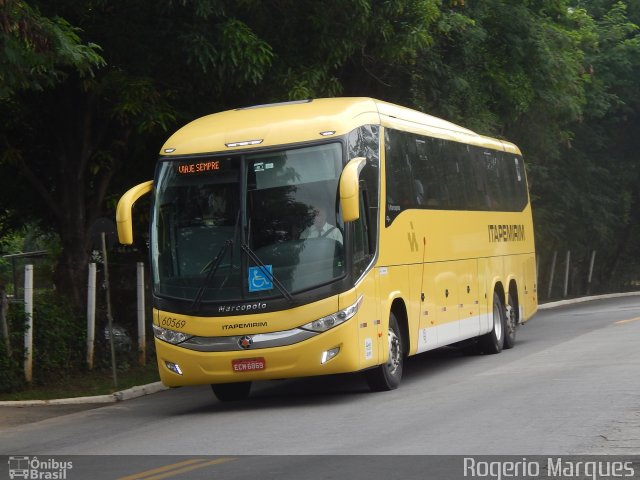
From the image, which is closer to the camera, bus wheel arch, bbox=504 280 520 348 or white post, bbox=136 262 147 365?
white post, bbox=136 262 147 365

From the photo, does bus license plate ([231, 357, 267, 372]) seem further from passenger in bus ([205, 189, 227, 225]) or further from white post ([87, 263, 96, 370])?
white post ([87, 263, 96, 370])

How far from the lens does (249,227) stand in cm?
1492

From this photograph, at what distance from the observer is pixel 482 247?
70.8ft

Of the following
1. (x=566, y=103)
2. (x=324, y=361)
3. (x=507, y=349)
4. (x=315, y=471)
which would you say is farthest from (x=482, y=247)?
(x=315, y=471)

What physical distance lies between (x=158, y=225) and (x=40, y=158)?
28.1 feet

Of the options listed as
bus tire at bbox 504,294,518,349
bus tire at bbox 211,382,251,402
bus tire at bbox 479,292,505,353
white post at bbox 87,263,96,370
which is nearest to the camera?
bus tire at bbox 211,382,251,402

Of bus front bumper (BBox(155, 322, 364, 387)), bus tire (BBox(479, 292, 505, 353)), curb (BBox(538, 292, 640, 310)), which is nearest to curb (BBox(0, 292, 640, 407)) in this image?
bus front bumper (BBox(155, 322, 364, 387))

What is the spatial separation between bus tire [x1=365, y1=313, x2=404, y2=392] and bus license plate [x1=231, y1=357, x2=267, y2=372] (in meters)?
1.95

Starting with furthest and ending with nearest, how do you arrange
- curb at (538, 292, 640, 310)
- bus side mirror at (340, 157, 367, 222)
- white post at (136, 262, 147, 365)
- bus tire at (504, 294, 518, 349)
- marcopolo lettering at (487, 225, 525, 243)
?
curb at (538, 292, 640, 310), bus tire at (504, 294, 518, 349), marcopolo lettering at (487, 225, 525, 243), white post at (136, 262, 147, 365), bus side mirror at (340, 157, 367, 222)

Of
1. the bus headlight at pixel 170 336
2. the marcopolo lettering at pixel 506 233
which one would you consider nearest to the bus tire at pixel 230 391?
the bus headlight at pixel 170 336

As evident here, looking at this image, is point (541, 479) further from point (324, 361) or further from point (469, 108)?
point (469, 108)

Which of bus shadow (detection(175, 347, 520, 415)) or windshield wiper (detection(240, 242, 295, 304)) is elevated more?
windshield wiper (detection(240, 242, 295, 304))

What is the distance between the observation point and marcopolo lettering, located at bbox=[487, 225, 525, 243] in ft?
73.6

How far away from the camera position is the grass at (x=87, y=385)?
1833 centimetres
